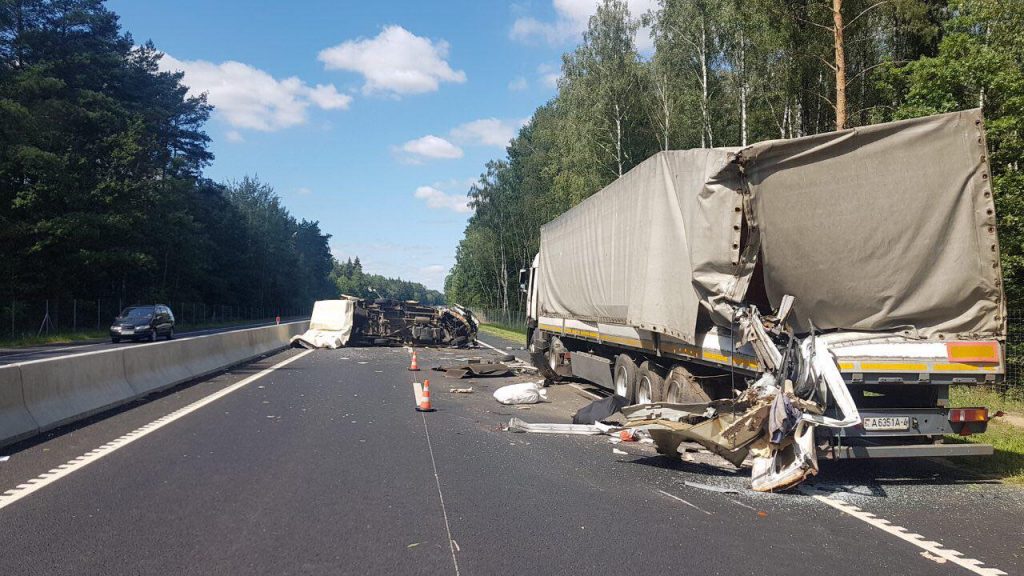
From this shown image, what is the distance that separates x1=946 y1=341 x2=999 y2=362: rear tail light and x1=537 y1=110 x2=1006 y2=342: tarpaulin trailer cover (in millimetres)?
159

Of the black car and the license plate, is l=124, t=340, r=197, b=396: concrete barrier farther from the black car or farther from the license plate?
the black car

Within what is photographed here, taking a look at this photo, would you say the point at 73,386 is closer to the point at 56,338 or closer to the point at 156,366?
the point at 156,366

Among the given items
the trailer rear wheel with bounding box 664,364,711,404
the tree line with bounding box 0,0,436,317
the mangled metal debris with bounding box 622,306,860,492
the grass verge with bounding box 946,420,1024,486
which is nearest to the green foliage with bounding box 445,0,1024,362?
the grass verge with bounding box 946,420,1024,486

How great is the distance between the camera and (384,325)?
97.9 feet

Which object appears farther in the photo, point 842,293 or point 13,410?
point 13,410

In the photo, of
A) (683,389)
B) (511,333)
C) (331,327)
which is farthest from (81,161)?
(683,389)

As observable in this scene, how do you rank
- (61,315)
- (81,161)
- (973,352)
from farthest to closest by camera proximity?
(81,161) → (61,315) → (973,352)

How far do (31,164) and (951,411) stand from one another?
38.6 metres

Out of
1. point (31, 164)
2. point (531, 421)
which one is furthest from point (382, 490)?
point (31, 164)

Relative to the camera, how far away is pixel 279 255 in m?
102

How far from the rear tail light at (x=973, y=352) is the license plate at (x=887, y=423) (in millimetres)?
711

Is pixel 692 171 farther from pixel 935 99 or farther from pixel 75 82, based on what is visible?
pixel 75 82

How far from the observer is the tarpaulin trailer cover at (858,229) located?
23.3ft

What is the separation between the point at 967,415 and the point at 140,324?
1190 inches
